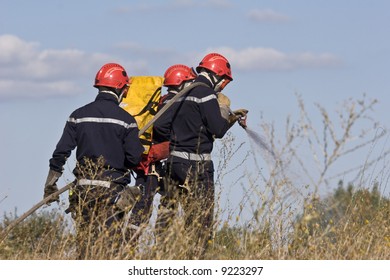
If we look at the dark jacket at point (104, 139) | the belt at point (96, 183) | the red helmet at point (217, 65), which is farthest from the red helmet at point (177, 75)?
the belt at point (96, 183)

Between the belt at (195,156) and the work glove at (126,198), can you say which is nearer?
the work glove at (126,198)

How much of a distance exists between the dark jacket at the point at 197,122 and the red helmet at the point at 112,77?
2.18 ft

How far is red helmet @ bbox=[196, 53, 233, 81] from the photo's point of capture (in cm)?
1127

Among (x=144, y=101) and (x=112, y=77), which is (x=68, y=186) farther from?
(x=144, y=101)

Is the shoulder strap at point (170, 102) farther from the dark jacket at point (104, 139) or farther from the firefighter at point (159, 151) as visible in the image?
the dark jacket at point (104, 139)

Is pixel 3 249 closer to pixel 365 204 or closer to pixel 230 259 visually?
pixel 230 259

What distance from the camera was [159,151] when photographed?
1161 centimetres

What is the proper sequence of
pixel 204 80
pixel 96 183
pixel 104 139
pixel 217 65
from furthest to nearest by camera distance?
pixel 217 65 < pixel 204 80 < pixel 104 139 < pixel 96 183

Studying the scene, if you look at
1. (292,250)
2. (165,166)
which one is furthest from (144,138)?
(292,250)

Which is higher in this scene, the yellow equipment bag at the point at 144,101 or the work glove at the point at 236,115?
the yellow equipment bag at the point at 144,101

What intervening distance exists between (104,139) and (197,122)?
45.1 inches

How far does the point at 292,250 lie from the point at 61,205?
2.17 m

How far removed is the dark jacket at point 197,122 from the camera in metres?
10.6

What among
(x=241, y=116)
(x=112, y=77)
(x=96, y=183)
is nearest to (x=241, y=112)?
(x=241, y=116)
